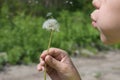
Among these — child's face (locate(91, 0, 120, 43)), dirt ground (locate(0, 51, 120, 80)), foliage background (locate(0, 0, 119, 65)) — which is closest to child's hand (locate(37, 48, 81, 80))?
child's face (locate(91, 0, 120, 43))

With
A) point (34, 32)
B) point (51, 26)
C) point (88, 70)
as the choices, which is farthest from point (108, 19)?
point (34, 32)

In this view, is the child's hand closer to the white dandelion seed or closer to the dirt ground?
the white dandelion seed

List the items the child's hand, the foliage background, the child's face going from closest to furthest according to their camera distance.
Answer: the child's face < the child's hand < the foliage background

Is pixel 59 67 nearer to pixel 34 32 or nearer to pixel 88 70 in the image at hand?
pixel 88 70

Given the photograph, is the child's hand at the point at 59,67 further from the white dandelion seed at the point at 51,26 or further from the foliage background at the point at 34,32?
the foliage background at the point at 34,32

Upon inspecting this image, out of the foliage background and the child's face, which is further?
the foliage background

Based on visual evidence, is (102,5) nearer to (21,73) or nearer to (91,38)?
(21,73)

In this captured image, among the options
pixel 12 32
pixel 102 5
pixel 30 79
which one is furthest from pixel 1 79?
pixel 102 5

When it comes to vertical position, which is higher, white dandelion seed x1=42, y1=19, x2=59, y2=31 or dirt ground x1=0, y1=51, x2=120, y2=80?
white dandelion seed x1=42, y1=19, x2=59, y2=31
